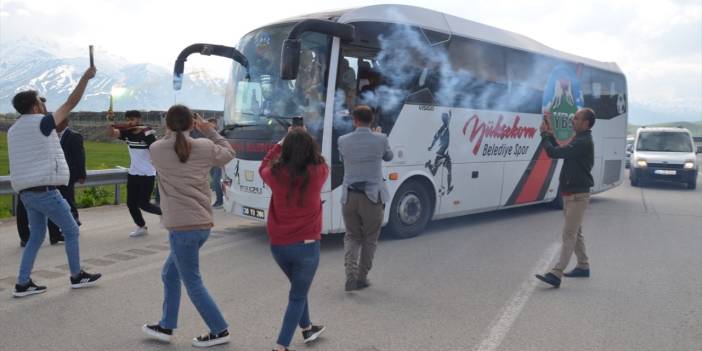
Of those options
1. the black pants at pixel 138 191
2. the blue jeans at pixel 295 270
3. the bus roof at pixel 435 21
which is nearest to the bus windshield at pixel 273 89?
the bus roof at pixel 435 21

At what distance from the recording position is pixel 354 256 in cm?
552

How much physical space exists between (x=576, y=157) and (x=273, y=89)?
Answer: 378 cm

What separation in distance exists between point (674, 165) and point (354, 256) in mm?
14956

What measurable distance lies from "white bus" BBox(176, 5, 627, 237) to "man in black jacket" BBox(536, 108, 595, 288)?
3.78 feet

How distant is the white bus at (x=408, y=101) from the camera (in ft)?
23.1

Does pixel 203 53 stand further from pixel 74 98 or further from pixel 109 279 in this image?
pixel 109 279

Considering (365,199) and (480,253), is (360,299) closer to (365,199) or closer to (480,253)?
(365,199)

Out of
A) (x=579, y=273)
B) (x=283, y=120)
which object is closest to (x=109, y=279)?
(x=283, y=120)

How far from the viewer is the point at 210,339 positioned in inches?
157

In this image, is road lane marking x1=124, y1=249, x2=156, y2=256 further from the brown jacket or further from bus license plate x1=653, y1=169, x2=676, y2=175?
bus license plate x1=653, y1=169, x2=676, y2=175

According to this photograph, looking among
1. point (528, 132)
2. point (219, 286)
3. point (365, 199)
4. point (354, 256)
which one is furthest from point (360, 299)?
point (528, 132)

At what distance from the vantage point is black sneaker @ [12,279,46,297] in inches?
201

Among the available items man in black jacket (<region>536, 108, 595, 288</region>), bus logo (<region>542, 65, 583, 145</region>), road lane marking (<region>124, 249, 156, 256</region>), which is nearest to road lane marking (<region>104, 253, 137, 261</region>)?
road lane marking (<region>124, 249, 156, 256</region>)

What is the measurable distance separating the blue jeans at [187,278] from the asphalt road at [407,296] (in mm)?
212
